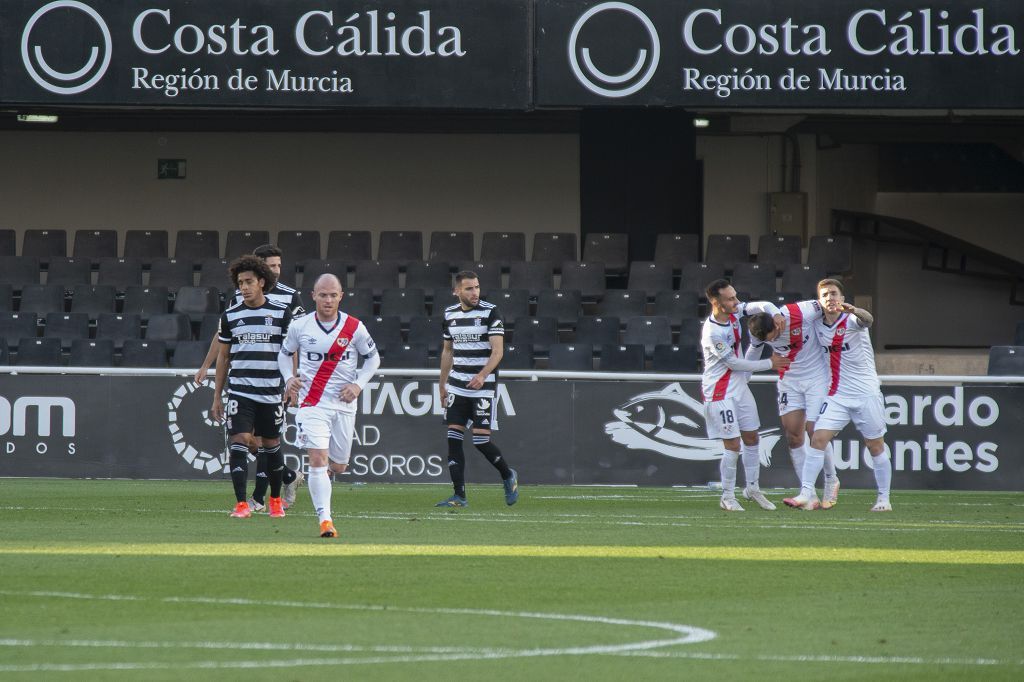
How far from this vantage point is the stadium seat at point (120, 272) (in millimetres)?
23922

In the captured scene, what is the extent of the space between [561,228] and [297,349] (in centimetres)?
1685

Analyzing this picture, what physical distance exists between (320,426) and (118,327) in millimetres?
11564

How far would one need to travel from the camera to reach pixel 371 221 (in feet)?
91.3

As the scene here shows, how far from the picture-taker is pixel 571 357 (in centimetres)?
2000

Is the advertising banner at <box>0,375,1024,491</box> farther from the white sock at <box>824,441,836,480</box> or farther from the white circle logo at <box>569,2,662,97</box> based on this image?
the white circle logo at <box>569,2,662,97</box>

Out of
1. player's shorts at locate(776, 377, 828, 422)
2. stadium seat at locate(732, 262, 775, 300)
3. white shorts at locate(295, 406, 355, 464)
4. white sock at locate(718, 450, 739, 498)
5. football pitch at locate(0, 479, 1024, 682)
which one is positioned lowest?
football pitch at locate(0, 479, 1024, 682)

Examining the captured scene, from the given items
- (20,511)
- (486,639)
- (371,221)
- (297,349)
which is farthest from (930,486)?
(371,221)

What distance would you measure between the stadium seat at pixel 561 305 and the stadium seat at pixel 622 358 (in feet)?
7.31

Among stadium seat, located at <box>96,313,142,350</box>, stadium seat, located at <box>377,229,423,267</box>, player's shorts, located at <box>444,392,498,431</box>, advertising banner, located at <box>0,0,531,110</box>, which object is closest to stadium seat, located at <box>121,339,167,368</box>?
stadium seat, located at <box>96,313,142,350</box>

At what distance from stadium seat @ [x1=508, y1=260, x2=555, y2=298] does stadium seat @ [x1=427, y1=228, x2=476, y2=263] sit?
166cm

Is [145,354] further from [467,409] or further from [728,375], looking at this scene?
[728,375]

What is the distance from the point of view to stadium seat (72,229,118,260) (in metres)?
25.6

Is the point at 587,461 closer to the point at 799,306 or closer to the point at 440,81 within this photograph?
the point at 799,306

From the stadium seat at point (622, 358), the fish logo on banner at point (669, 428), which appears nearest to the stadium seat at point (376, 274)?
the stadium seat at point (622, 358)
